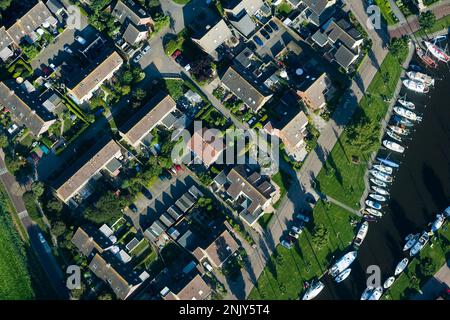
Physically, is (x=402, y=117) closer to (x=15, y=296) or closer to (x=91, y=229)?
(x=91, y=229)

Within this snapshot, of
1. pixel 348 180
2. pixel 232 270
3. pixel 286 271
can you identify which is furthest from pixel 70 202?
pixel 348 180

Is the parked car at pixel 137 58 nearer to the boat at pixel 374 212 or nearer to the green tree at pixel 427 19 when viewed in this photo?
the boat at pixel 374 212

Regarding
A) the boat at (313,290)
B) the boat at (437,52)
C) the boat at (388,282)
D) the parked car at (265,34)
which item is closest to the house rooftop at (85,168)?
the parked car at (265,34)

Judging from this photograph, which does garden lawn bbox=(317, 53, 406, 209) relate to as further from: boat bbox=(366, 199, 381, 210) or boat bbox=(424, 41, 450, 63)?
boat bbox=(424, 41, 450, 63)

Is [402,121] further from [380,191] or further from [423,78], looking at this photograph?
[380,191]

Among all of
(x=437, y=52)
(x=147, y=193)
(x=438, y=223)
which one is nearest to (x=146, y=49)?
(x=147, y=193)

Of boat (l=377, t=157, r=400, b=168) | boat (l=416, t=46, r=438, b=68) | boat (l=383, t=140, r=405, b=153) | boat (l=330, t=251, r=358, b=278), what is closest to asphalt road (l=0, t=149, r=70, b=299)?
boat (l=330, t=251, r=358, b=278)
